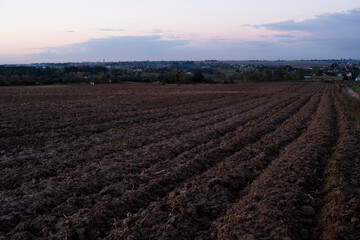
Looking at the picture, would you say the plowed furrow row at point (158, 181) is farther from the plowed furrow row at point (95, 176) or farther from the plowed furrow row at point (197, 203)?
the plowed furrow row at point (95, 176)

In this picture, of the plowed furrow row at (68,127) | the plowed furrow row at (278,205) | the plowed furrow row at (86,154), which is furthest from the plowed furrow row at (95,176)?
the plowed furrow row at (68,127)

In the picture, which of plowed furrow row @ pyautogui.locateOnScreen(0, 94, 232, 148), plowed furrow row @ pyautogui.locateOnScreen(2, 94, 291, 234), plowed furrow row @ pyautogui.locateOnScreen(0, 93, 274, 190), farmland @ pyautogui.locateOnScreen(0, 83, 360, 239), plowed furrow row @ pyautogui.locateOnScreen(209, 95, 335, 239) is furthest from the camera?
→ plowed furrow row @ pyautogui.locateOnScreen(0, 94, 232, 148)

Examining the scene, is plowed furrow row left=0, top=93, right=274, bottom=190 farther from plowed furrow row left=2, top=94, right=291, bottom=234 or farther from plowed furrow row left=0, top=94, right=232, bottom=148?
plowed furrow row left=0, top=94, right=232, bottom=148

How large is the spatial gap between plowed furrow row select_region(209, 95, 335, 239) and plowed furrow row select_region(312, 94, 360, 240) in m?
0.24

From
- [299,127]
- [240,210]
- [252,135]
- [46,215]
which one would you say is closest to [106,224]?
[46,215]

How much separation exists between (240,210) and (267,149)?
502 centimetres

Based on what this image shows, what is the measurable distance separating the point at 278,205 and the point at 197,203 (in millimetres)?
1530

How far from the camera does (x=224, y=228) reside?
208 inches

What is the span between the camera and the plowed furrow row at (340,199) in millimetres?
5285

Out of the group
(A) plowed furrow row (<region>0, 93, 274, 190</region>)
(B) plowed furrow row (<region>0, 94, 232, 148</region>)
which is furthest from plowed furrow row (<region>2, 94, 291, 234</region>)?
(B) plowed furrow row (<region>0, 94, 232, 148</region>)

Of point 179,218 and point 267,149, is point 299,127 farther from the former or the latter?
point 179,218

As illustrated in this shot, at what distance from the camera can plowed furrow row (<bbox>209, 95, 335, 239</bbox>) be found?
5.19 m

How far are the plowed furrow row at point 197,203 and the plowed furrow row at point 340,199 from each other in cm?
164

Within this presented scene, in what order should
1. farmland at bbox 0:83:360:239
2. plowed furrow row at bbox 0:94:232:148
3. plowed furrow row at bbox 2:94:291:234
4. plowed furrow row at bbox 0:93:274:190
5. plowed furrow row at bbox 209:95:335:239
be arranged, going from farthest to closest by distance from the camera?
plowed furrow row at bbox 0:94:232:148
plowed furrow row at bbox 0:93:274:190
plowed furrow row at bbox 2:94:291:234
farmland at bbox 0:83:360:239
plowed furrow row at bbox 209:95:335:239
